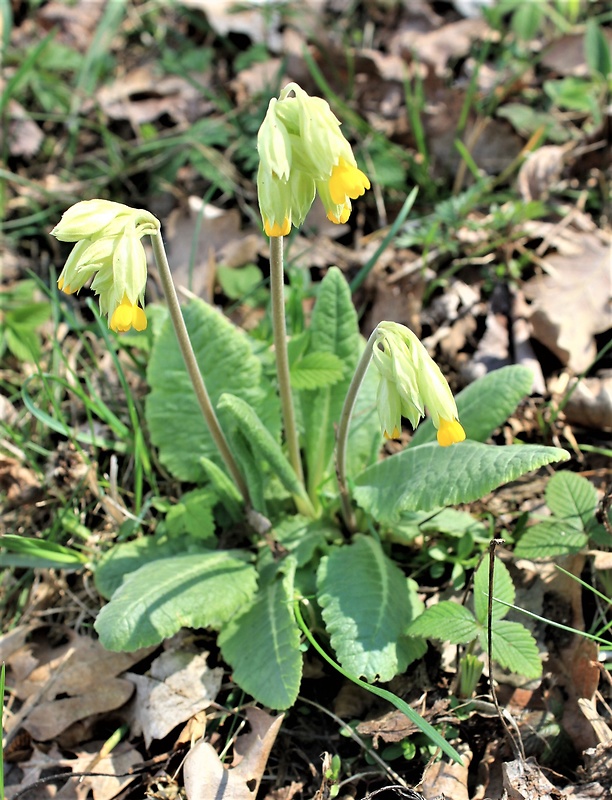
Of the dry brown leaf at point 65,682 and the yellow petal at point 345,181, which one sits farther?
the dry brown leaf at point 65,682

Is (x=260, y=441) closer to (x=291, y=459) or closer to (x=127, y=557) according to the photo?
(x=291, y=459)

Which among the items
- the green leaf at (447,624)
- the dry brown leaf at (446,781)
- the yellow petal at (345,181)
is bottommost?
A: the dry brown leaf at (446,781)

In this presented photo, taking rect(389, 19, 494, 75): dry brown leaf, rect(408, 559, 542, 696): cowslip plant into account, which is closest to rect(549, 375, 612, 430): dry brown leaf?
rect(408, 559, 542, 696): cowslip plant

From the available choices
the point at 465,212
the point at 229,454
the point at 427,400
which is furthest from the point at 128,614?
the point at 465,212

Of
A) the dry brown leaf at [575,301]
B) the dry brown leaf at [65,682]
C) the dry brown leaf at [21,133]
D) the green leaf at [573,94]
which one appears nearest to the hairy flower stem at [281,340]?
the dry brown leaf at [65,682]

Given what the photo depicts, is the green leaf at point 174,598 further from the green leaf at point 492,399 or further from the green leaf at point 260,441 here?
the green leaf at point 492,399

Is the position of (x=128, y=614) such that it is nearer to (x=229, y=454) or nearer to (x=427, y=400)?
(x=229, y=454)

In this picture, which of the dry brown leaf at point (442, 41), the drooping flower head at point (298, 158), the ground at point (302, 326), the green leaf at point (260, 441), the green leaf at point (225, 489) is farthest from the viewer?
the dry brown leaf at point (442, 41)

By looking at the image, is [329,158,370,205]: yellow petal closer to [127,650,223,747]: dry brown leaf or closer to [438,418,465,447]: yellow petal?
[438,418,465,447]: yellow petal
